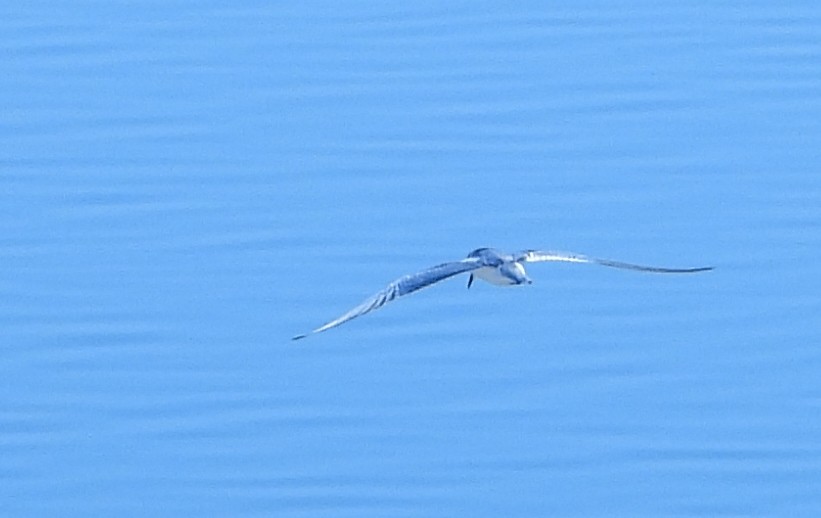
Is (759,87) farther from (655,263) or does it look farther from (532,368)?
(532,368)

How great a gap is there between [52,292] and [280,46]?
344 cm

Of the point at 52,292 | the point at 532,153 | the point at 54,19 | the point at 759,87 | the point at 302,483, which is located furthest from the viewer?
the point at 54,19

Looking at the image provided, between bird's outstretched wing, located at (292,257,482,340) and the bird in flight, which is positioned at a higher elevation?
the bird in flight

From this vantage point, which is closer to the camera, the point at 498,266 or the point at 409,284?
the point at 409,284

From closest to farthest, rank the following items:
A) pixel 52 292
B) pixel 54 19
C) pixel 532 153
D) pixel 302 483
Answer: pixel 302 483, pixel 52 292, pixel 532 153, pixel 54 19

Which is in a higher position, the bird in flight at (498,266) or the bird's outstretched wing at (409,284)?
the bird in flight at (498,266)

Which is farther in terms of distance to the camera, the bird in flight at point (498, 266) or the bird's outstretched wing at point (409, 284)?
the bird in flight at point (498, 266)

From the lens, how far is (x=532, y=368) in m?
11.5

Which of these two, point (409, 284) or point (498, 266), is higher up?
point (498, 266)

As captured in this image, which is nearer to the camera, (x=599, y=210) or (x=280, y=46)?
(x=599, y=210)

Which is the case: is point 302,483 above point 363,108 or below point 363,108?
below

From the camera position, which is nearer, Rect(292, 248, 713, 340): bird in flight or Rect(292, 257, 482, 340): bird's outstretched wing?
Rect(292, 257, 482, 340): bird's outstretched wing

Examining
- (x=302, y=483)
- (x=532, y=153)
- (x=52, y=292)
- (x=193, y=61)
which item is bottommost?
(x=302, y=483)

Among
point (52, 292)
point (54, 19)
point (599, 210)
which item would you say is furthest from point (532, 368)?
point (54, 19)
